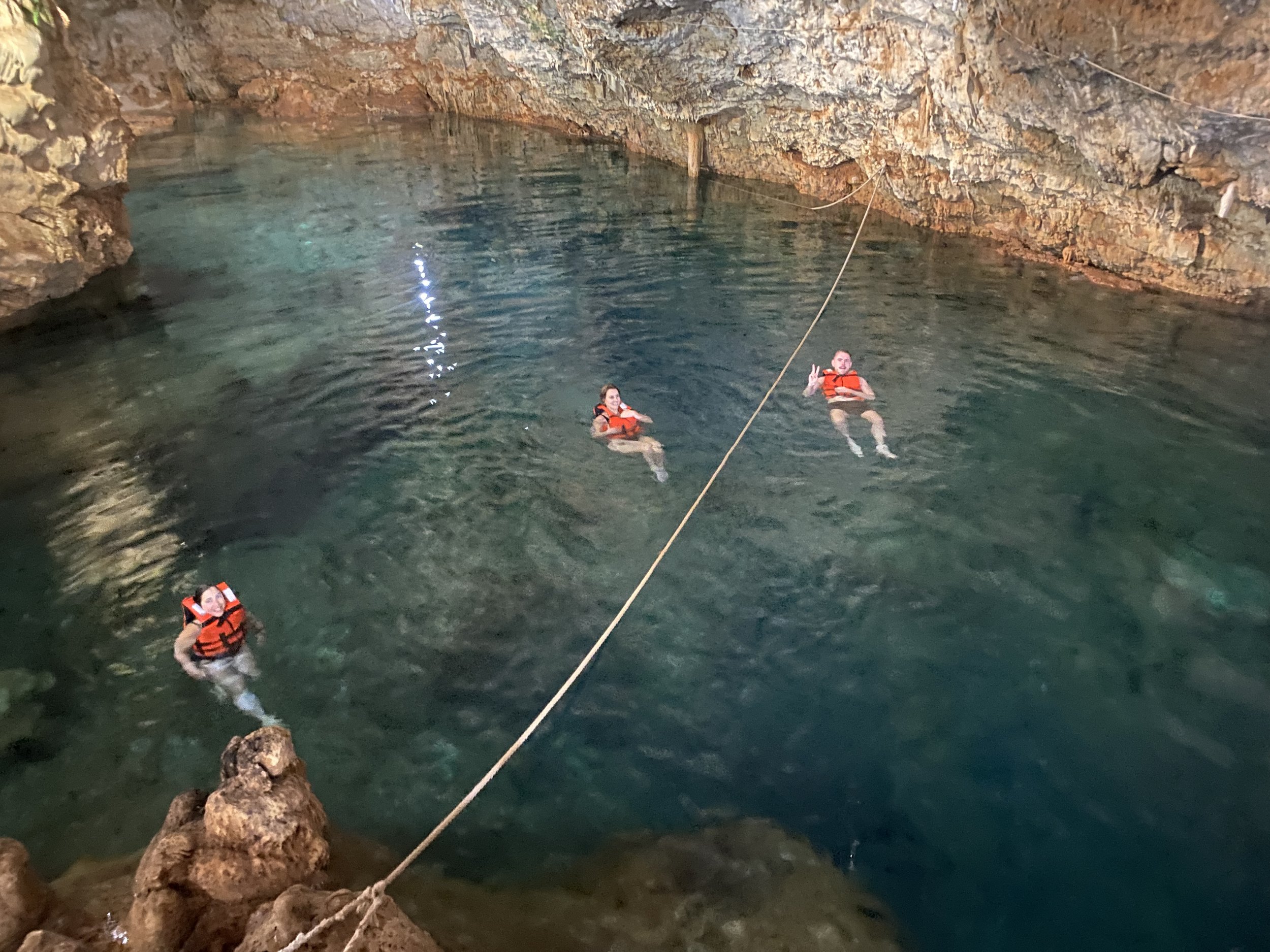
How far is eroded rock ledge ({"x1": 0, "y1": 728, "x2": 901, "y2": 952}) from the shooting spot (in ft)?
10.0

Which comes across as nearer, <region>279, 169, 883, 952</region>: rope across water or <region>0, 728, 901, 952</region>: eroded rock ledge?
<region>279, 169, 883, 952</region>: rope across water

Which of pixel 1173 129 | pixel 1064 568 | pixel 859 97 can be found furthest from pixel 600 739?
pixel 859 97

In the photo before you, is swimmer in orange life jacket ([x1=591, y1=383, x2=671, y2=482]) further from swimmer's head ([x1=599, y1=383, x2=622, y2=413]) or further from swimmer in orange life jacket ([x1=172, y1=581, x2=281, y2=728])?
swimmer in orange life jacket ([x1=172, y1=581, x2=281, y2=728])

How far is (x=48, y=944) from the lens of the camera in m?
2.79

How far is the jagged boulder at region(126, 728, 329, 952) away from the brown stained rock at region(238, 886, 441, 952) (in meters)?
0.20

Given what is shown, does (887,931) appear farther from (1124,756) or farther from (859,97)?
(859,97)

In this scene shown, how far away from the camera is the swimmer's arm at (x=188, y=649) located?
5.43m

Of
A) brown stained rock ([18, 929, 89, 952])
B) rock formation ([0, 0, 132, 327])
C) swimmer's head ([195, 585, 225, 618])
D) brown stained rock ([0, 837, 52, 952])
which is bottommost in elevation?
swimmer's head ([195, 585, 225, 618])

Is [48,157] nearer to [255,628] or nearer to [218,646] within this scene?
[255,628]

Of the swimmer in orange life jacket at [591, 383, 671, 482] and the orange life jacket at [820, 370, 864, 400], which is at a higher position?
the orange life jacket at [820, 370, 864, 400]

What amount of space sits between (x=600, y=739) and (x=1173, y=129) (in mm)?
10170

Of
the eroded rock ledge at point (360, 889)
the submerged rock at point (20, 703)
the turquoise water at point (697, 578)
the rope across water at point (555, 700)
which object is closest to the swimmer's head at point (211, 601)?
the turquoise water at point (697, 578)

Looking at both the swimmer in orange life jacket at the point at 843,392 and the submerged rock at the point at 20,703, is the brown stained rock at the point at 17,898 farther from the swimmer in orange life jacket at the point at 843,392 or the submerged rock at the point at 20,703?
the swimmer in orange life jacket at the point at 843,392

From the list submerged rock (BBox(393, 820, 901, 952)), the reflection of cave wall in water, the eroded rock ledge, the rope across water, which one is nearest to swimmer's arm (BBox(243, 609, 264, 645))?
the eroded rock ledge
